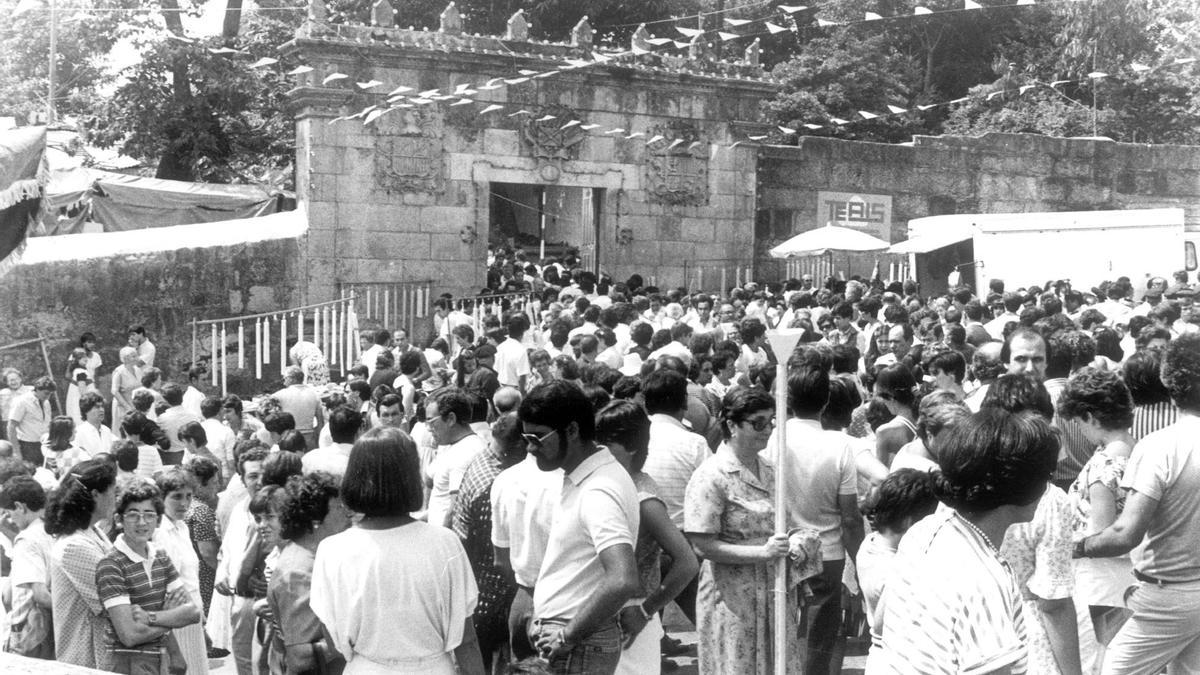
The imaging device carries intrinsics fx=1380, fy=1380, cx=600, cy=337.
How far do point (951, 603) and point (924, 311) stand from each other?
1006 centimetres

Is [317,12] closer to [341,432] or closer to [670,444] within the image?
[341,432]

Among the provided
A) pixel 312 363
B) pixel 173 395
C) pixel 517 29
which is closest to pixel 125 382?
pixel 312 363

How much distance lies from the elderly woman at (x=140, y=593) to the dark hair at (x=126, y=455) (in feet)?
7.18

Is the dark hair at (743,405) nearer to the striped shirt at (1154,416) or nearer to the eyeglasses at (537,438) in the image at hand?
the eyeglasses at (537,438)

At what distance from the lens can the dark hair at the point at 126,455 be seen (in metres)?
7.68

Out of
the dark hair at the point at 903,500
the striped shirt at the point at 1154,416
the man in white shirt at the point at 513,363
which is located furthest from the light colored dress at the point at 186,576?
the man in white shirt at the point at 513,363

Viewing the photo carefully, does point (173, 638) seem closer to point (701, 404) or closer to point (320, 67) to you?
point (701, 404)

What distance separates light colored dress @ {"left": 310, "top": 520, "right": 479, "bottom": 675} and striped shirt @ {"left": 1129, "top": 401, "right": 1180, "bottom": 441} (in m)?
3.41

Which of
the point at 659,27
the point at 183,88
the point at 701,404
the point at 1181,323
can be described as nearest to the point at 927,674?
the point at 701,404

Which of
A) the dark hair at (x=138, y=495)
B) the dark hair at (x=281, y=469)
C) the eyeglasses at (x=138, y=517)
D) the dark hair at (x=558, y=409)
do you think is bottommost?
the eyeglasses at (x=138, y=517)

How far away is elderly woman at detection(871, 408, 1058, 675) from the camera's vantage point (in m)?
3.10

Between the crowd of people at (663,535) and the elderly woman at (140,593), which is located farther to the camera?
the elderly woman at (140,593)

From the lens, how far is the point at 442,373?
12.1m

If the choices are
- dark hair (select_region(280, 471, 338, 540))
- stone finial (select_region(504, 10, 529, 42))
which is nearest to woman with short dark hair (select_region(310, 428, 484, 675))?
dark hair (select_region(280, 471, 338, 540))
